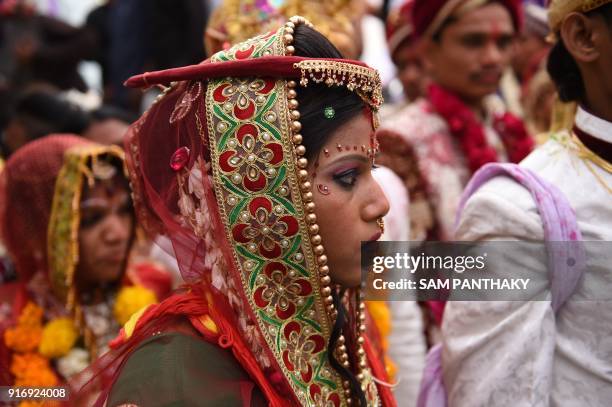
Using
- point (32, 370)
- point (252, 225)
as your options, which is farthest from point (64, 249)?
point (252, 225)

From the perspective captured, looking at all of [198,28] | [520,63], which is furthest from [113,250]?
[520,63]

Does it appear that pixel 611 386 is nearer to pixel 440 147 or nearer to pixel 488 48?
pixel 440 147

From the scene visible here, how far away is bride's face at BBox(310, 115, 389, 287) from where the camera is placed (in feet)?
6.89

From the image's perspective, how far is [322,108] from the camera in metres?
2.12

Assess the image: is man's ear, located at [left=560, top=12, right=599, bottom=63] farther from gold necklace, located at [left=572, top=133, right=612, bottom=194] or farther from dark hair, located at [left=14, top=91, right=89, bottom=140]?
dark hair, located at [left=14, top=91, right=89, bottom=140]

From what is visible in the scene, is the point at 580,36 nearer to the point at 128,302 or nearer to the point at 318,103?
the point at 318,103

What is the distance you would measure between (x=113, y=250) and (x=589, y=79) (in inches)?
80.9

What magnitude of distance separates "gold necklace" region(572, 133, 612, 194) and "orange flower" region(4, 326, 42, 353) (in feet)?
7.54

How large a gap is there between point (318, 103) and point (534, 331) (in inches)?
33.5

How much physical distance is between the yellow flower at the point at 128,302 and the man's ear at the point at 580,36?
205cm

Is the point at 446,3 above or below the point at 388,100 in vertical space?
below

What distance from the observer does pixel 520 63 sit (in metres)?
6.99

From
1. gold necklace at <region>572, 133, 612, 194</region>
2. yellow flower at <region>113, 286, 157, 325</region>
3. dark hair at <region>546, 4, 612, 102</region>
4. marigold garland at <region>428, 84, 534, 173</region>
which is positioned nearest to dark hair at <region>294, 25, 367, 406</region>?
gold necklace at <region>572, 133, 612, 194</region>

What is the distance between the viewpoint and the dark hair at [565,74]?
106 inches
